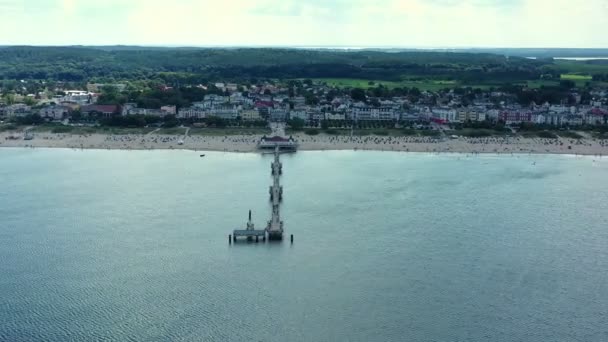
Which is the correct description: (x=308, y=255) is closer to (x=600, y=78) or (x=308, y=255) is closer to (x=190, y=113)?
(x=190, y=113)

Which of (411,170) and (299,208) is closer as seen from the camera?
(299,208)

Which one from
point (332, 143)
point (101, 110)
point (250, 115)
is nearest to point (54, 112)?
point (101, 110)

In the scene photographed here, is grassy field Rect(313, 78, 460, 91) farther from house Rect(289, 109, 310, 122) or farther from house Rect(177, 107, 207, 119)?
house Rect(177, 107, 207, 119)

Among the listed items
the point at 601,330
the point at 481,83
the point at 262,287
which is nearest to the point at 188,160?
the point at 262,287

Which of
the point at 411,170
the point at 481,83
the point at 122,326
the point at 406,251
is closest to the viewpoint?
the point at 122,326

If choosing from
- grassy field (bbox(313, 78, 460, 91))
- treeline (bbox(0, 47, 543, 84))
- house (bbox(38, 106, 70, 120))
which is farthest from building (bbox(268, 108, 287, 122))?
treeline (bbox(0, 47, 543, 84))

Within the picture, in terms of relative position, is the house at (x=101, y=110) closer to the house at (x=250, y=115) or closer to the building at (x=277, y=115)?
the house at (x=250, y=115)

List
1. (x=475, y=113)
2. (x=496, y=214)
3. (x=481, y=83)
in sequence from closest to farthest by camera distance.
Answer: (x=496, y=214)
(x=475, y=113)
(x=481, y=83)

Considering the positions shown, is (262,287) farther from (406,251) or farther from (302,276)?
(406,251)

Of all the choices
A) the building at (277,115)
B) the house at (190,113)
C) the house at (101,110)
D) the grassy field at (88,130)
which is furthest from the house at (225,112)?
the house at (101,110)
